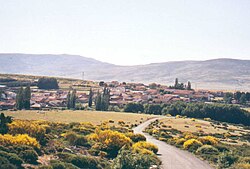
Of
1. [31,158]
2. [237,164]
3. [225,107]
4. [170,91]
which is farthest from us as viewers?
[170,91]

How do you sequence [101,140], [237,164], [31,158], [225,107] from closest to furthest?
[31,158] < [237,164] < [101,140] < [225,107]

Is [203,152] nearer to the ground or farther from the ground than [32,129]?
nearer to the ground

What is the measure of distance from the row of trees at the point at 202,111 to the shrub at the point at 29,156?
92.5 m

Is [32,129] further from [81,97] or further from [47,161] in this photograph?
[81,97]

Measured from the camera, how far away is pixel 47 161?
2600 centimetres

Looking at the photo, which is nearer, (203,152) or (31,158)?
(31,158)

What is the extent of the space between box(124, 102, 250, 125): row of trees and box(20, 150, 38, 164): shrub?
92.5 metres

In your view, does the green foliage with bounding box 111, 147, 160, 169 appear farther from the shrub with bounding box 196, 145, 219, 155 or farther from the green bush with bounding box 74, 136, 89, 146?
the shrub with bounding box 196, 145, 219, 155

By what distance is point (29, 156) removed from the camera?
82.1 ft

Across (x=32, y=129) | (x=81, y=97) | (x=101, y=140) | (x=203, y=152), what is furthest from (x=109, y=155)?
(x=81, y=97)

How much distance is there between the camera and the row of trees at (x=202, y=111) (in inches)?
4341

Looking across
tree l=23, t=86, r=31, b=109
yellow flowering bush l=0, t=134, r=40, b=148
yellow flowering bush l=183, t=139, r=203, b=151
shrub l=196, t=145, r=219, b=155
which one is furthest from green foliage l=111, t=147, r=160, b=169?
tree l=23, t=86, r=31, b=109

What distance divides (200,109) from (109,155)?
276ft

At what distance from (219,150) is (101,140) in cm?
1576
